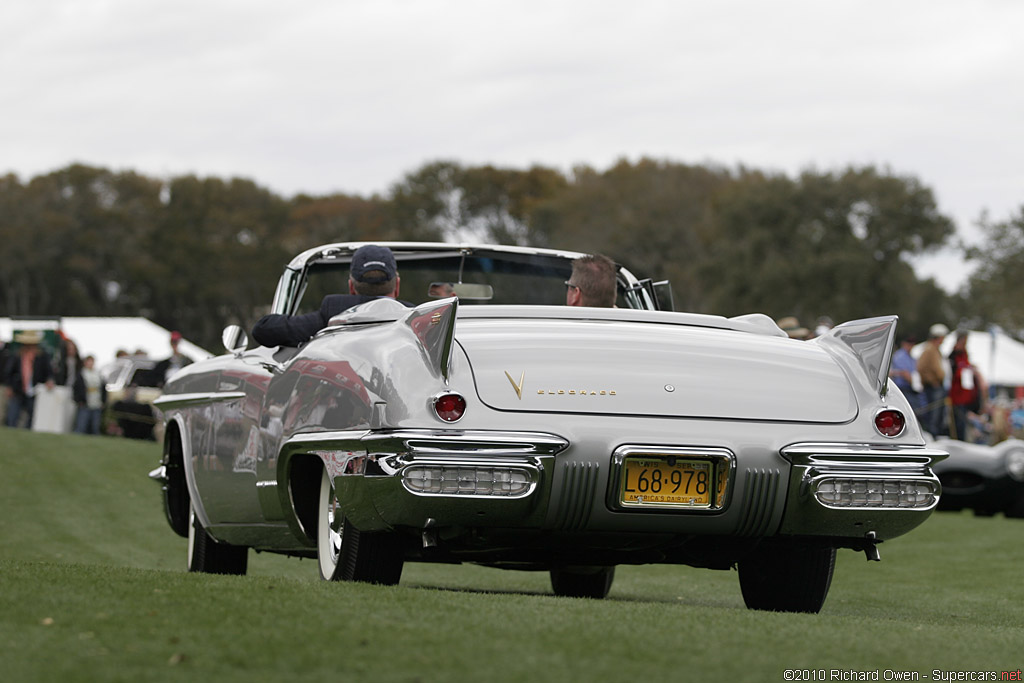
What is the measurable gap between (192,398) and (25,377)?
18.4 meters

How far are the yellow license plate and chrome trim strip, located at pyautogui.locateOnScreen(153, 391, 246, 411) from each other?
89.6 inches

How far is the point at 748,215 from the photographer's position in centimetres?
6769

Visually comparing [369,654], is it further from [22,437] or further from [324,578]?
[22,437]

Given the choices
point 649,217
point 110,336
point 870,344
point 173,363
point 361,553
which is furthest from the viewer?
point 649,217

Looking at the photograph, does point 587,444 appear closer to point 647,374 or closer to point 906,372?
point 647,374

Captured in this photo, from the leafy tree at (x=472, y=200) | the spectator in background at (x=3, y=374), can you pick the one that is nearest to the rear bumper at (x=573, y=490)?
the spectator in background at (x=3, y=374)

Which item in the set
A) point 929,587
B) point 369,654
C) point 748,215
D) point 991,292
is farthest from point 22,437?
point 748,215

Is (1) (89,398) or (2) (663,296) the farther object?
(1) (89,398)

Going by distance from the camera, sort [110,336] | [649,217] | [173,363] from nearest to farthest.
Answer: [173,363] < [110,336] < [649,217]

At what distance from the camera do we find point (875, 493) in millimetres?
5551

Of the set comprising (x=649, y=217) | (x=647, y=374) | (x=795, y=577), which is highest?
(x=647, y=374)

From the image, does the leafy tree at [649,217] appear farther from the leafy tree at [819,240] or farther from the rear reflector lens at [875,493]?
the rear reflector lens at [875,493]

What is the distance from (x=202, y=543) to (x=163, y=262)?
7716 centimetres

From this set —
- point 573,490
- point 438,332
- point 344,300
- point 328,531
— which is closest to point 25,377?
point 344,300
